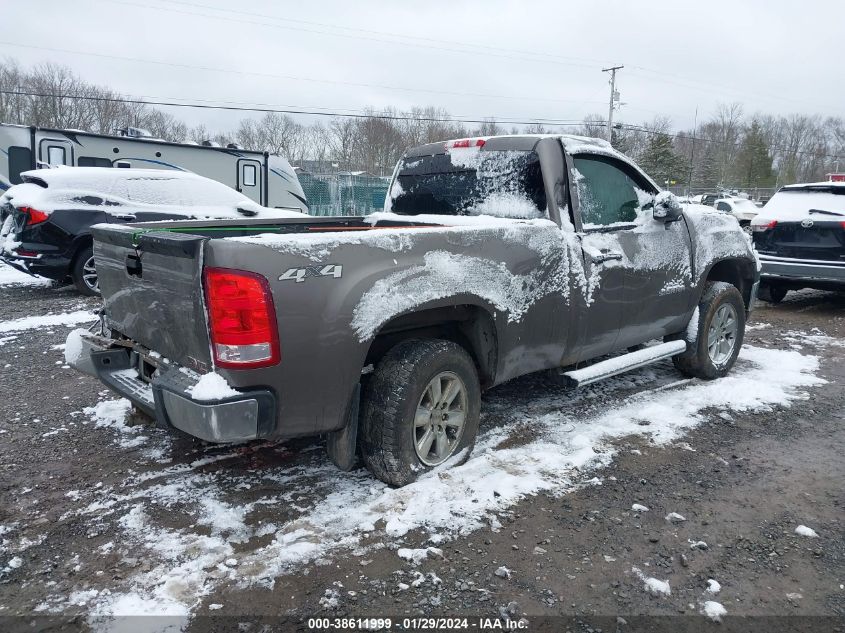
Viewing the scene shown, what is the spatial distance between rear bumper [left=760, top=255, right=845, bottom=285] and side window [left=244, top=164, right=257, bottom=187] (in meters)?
12.2

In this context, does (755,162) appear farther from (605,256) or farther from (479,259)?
(479,259)

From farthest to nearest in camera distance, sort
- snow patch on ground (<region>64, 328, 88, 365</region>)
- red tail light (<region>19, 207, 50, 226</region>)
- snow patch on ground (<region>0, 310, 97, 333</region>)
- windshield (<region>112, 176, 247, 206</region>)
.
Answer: windshield (<region>112, 176, 247, 206</region>)
red tail light (<region>19, 207, 50, 226</region>)
snow patch on ground (<region>0, 310, 97, 333</region>)
snow patch on ground (<region>64, 328, 88, 365</region>)

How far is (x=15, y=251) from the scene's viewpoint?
26.5 ft

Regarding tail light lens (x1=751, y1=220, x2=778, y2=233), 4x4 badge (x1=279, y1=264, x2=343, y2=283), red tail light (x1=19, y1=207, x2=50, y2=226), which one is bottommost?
4x4 badge (x1=279, y1=264, x2=343, y2=283)

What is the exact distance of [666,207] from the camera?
14.7 ft

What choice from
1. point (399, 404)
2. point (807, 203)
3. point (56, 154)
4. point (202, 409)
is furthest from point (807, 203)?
point (56, 154)

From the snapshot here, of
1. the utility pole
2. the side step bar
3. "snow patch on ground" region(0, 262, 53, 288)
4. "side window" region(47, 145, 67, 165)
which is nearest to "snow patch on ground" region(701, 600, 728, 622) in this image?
the side step bar

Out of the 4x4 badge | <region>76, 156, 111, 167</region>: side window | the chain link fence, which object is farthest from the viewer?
the chain link fence

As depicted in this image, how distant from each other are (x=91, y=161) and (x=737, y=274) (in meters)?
12.9

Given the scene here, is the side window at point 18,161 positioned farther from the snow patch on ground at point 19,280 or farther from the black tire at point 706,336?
the black tire at point 706,336

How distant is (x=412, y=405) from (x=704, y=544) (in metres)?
1.50

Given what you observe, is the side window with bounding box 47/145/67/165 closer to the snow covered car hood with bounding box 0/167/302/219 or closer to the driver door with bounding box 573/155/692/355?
the snow covered car hood with bounding box 0/167/302/219

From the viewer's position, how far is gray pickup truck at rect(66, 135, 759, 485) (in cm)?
267

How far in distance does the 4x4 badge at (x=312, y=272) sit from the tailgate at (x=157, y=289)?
369mm
